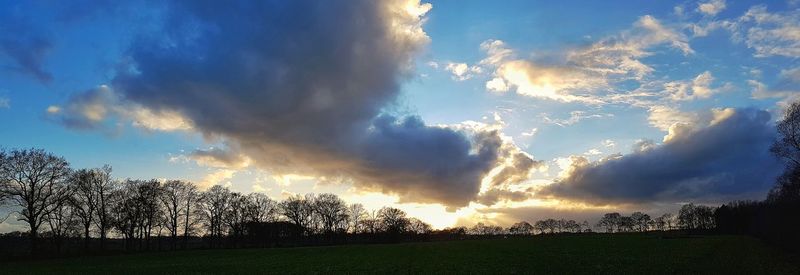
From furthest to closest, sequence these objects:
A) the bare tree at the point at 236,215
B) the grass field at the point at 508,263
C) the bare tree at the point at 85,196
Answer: the bare tree at the point at 236,215 < the bare tree at the point at 85,196 < the grass field at the point at 508,263

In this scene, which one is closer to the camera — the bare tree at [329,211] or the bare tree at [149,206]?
the bare tree at [149,206]

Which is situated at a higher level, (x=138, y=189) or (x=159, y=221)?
(x=138, y=189)

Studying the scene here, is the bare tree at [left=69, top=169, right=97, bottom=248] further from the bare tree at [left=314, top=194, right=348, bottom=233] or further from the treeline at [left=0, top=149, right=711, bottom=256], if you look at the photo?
the bare tree at [left=314, top=194, right=348, bottom=233]

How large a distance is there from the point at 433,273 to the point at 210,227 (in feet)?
322

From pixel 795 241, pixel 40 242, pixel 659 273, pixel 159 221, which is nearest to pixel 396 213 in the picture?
pixel 159 221

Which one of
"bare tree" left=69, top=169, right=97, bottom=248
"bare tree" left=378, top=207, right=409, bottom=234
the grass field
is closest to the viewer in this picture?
the grass field

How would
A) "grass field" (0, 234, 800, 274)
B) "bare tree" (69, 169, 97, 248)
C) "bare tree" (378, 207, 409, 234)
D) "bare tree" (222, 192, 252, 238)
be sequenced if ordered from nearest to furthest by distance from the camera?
"grass field" (0, 234, 800, 274)
"bare tree" (69, 169, 97, 248)
"bare tree" (222, 192, 252, 238)
"bare tree" (378, 207, 409, 234)

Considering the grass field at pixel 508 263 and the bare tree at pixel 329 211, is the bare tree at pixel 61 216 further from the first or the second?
the bare tree at pixel 329 211

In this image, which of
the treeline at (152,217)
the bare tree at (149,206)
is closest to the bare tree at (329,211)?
the treeline at (152,217)

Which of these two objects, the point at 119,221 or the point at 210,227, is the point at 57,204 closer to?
the point at 119,221

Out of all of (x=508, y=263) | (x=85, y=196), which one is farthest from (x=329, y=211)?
(x=508, y=263)

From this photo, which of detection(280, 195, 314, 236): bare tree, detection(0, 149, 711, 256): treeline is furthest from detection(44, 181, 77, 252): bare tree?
detection(280, 195, 314, 236): bare tree

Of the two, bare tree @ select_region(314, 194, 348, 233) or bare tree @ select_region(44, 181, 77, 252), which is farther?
bare tree @ select_region(314, 194, 348, 233)

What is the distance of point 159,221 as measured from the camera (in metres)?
104
